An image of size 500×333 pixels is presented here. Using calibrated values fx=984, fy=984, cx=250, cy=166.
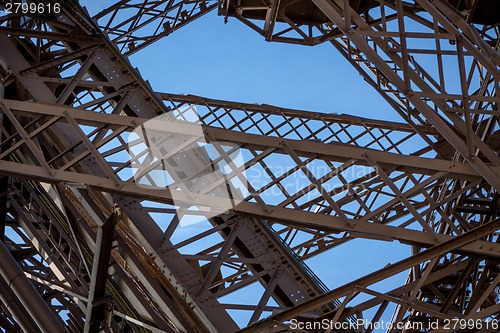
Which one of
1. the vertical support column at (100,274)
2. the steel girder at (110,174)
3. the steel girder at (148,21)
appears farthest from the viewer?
the steel girder at (148,21)

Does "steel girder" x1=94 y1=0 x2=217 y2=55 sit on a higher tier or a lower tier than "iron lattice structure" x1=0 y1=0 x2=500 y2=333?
higher

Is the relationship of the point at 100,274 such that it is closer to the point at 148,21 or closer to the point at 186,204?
the point at 186,204

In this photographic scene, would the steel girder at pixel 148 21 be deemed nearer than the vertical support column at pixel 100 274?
No

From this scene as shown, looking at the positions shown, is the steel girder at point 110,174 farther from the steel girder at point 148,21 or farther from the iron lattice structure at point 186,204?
the steel girder at point 148,21

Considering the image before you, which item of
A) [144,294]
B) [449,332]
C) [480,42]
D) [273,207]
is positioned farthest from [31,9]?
[449,332]

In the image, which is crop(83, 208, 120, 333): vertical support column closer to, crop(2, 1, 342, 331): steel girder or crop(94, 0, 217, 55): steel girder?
crop(2, 1, 342, 331): steel girder

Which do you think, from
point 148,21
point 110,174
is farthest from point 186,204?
point 148,21

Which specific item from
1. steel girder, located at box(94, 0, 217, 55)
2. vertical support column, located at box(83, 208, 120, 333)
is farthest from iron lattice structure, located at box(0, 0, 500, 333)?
steel girder, located at box(94, 0, 217, 55)

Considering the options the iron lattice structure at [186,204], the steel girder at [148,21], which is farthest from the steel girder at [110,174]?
the steel girder at [148,21]

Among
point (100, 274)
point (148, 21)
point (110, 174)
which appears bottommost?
point (100, 274)

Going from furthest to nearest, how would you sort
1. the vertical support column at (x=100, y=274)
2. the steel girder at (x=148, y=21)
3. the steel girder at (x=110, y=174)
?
1. the steel girder at (x=148, y=21)
2. the steel girder at (x=110, y=174)
3. the vertical support column at (x=100, y=274)

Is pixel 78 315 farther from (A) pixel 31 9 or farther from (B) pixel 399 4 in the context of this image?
(B) pixel 399 4

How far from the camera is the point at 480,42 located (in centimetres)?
1407

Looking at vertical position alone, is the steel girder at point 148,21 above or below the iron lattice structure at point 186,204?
above
